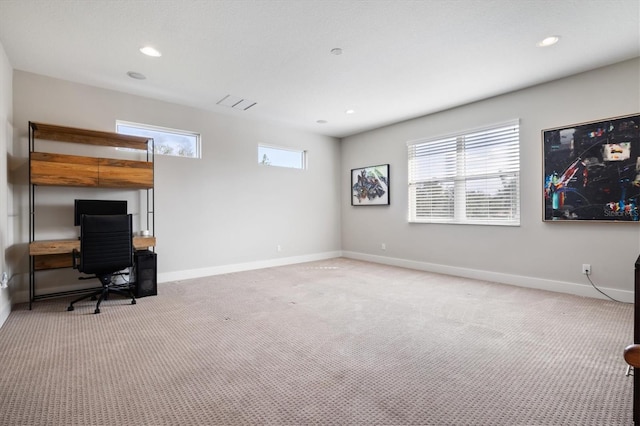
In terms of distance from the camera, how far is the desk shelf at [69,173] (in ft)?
11.2

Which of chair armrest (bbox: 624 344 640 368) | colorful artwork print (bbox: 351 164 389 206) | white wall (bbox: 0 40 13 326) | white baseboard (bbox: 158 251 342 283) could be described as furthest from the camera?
colorful artwork print (bbox: 351 164 389 206)

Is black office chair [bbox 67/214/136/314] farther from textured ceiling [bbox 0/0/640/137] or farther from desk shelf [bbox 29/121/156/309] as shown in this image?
textured ceiling [bbox 0/0/640/137]

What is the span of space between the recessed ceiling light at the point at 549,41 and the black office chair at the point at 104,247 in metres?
4.83

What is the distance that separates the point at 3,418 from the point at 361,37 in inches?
146

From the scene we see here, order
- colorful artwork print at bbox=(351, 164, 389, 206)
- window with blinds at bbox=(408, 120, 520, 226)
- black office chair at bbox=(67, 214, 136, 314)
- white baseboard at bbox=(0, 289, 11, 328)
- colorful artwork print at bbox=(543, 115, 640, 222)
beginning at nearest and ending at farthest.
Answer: white baseboard at bbox=(0, 289, 11, 328), black office chair at bbox=(67, 214, 136, 314), colorful artwork print at bbox=(543, 115, 640, 222), window with blinds at bbox=(408, 120, 520, 226), colorful artwork print at bbox=(351, 164, 389, 206)

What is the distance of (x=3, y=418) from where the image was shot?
157 centimetres

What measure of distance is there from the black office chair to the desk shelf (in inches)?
14.8

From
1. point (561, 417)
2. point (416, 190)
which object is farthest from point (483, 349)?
point (416, 190)

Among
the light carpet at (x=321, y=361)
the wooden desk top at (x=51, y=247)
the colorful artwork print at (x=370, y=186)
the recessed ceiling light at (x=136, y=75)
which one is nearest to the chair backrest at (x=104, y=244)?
the wooden desk top at (x=51, y=247)

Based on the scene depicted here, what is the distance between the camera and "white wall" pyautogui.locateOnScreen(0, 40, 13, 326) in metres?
3.02

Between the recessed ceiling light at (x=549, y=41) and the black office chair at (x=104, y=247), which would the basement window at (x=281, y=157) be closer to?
the black office chair at (x=104, y=247)

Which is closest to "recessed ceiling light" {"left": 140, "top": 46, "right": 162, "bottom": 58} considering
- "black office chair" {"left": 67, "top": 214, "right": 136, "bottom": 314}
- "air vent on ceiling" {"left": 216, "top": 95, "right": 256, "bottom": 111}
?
"air vent on ceiling" {"left": 216, "top": 95, "right": 256, "bottom": 111}

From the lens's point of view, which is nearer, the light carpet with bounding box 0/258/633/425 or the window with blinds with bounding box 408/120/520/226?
the light carpet with bounding box 0/258/633/425

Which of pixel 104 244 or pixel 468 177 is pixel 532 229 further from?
pixel 104 244
